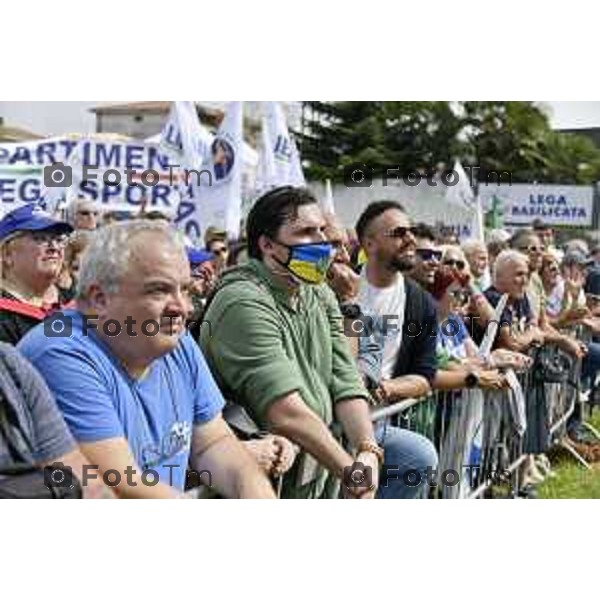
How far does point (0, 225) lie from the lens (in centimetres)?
275

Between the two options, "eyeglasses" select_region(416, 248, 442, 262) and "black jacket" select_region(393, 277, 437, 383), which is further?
"eyeglasses" select_region(416, 248, 442, 262)

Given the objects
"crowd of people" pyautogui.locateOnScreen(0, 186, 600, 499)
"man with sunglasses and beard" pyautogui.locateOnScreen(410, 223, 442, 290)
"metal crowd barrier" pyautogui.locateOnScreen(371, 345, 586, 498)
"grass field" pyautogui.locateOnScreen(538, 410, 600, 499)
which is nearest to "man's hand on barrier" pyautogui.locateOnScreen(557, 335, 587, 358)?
"metal crowd barrier" pyautogui.locateOnScreen(371, 345, 586, 498)

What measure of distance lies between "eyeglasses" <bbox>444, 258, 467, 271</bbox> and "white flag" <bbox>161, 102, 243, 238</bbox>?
2.58 feet

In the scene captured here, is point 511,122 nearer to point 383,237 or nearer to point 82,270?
point 383,237

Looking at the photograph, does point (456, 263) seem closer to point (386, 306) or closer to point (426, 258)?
point (426, 258)

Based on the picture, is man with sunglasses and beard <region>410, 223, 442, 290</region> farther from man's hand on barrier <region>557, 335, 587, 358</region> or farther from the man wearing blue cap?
man's hand on barrier <region>557, 335, 587, 358</region>

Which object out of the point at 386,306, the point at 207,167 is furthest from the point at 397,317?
the point at 207,167

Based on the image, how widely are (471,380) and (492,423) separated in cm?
49

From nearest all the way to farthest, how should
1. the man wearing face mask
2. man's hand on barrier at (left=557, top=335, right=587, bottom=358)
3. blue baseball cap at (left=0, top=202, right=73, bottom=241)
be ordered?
1. the man wearing face mask
2. blue baseball cap at (left=0, top=202, right=73, bottom=241)
3. man's hand on barrier at (left=557, top=335, right=587, bottom=358)

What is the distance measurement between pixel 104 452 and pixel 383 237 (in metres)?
1.38

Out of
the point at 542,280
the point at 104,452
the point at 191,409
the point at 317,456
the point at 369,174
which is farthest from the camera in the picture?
the point at 542,280

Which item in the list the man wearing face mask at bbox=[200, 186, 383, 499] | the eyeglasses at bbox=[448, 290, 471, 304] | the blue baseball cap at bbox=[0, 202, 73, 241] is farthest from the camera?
the eyeglasses at bbox=[448, 290, 471, 304]

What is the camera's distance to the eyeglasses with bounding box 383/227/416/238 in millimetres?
3184

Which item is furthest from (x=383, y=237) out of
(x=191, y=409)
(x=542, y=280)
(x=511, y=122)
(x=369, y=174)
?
(x=542, y=280)
